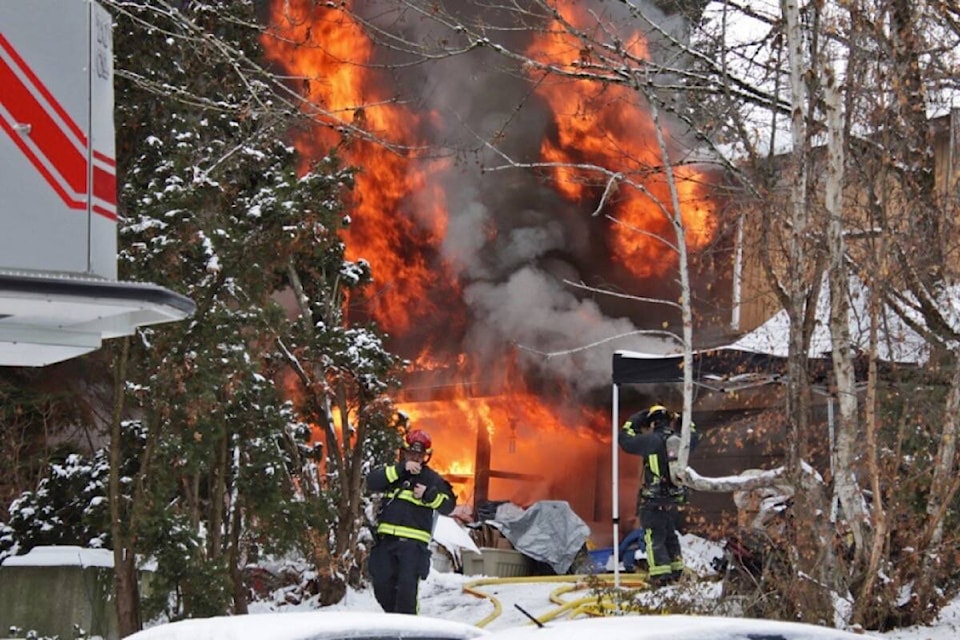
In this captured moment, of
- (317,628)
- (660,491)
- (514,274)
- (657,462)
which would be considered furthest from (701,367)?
(514,274)

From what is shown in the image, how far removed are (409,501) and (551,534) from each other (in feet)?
19.4

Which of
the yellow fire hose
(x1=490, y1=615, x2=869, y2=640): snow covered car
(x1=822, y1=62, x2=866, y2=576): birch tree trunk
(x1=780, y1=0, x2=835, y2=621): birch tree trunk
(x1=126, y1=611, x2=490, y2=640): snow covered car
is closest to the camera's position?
(x1=490, y1=615, x2=869, y2=640): snow covered car

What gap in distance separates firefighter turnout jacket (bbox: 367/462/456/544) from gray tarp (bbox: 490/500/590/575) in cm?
567

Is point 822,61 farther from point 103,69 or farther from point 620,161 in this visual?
point 620,161

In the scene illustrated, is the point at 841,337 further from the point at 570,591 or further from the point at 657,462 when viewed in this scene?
the point at 570,591

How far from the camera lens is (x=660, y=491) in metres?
10.7

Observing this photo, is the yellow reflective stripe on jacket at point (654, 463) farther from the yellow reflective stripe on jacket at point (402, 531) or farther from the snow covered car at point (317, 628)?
the snow covered car at point (317, 628)

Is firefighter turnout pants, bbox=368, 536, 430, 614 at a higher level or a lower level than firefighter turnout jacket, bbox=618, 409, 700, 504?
lower

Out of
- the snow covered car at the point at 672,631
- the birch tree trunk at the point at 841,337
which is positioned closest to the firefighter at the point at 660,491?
the birch tree trunk at the point at 841,337

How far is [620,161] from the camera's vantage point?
60.0ft

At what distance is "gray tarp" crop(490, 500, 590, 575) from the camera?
1395cm

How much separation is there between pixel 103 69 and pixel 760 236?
22.6 ft

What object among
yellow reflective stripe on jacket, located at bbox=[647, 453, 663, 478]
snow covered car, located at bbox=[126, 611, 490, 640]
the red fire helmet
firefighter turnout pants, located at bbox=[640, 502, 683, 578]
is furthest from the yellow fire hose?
snow covered car, located at bbox=[126, 611, 490, 640]

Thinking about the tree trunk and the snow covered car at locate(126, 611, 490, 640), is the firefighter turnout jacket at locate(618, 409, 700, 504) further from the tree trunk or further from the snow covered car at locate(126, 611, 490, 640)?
the snow covered car at locate(126, 611, 490, 640)
